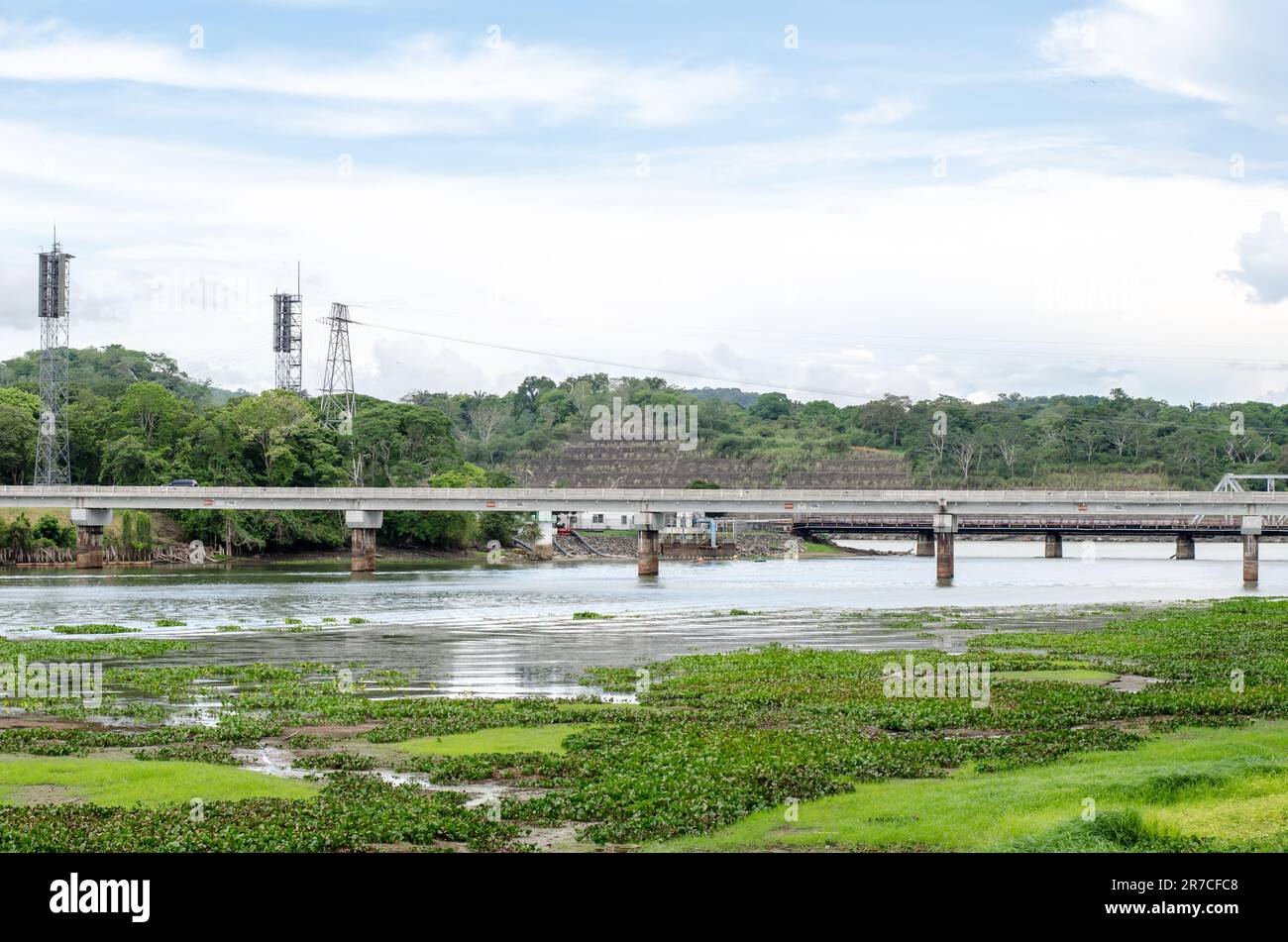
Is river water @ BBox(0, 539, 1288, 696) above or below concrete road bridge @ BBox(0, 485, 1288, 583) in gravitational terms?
below

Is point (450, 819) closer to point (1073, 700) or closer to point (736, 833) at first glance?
point (736, 833)

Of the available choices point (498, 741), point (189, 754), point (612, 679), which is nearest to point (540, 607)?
point (612, 679)

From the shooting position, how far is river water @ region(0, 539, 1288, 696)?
4875 centimetres

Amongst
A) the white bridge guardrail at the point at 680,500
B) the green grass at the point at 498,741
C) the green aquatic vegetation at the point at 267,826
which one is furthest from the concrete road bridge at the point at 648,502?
the green aquatic vegetation at the point at 267,826

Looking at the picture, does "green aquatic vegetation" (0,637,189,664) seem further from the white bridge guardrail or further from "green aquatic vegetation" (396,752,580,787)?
the white bridge guardrail

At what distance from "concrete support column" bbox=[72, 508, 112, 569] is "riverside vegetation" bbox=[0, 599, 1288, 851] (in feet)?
297

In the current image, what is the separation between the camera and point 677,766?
80.4ft

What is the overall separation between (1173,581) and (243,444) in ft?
320

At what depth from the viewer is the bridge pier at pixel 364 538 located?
399 ft

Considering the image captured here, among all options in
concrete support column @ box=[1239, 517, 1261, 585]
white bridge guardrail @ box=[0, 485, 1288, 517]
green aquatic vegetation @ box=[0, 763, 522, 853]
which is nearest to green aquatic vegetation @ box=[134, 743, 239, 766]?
green aquatic vegetation @ box=[0, 763, 522, 853]

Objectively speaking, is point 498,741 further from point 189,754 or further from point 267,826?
point 267,826

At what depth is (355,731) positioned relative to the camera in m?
29.9

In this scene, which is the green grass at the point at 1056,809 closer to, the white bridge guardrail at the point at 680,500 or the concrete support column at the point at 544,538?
the white bridge guardrail at the point at 680,500

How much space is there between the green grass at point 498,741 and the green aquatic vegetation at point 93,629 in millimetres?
30841
